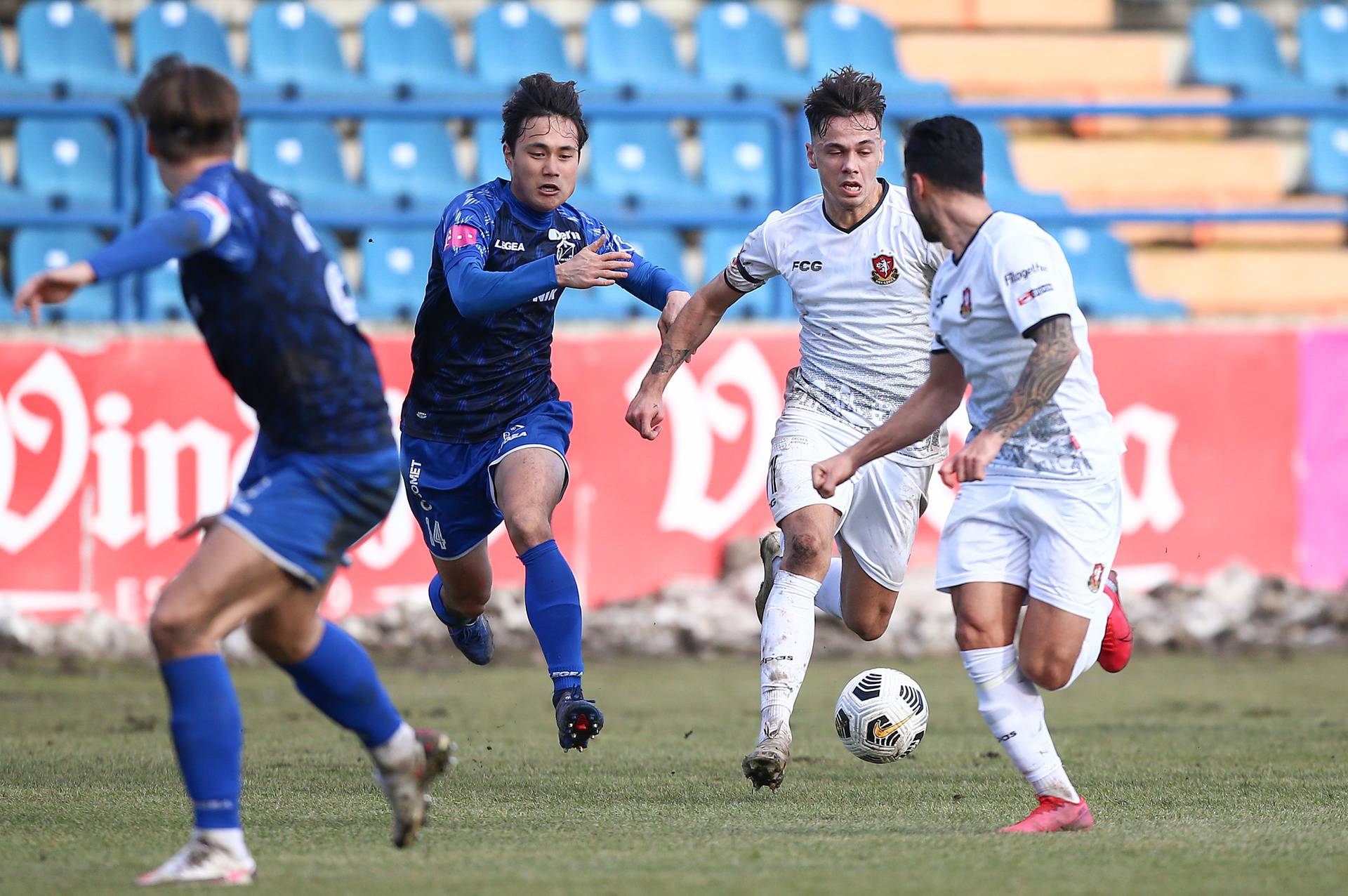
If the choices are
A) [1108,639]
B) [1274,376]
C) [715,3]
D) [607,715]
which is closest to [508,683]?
[607,715]

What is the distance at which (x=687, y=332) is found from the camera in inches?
259

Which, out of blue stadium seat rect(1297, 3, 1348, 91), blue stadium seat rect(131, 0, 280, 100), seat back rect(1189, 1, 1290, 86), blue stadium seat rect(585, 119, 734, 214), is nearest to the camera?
blue stadium seat rect(585, 119, 734, 214)

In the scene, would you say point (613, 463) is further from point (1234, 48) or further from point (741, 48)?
point (1234, 48)

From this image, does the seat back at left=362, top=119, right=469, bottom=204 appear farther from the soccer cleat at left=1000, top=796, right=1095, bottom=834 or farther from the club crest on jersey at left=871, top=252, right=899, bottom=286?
the soccer cleat at left=1000, top=796, right=1095, bottom=834

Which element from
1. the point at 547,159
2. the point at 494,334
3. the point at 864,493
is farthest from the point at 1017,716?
the point at 547,159

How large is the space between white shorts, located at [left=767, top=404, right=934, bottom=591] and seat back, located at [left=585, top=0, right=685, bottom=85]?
24.3ft

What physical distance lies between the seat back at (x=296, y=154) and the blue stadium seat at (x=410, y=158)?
0.78 feet

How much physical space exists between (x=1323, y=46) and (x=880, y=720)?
11468 millimetres

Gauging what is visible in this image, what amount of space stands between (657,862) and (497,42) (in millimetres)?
9943

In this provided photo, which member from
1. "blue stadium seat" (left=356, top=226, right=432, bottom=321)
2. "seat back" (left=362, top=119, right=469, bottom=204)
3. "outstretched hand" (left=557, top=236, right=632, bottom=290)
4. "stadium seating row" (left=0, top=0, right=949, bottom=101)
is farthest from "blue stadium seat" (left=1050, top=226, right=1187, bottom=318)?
"outstretched hand" (left=557, top=236, right=632, bottom=290)

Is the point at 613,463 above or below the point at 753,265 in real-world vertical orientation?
below

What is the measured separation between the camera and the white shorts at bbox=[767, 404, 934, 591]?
648 centimetres

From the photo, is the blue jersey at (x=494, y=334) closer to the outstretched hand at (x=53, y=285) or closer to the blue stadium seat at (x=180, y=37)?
the outstretched hand at (x=53, y=285)

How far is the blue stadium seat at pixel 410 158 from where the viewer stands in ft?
41.0
